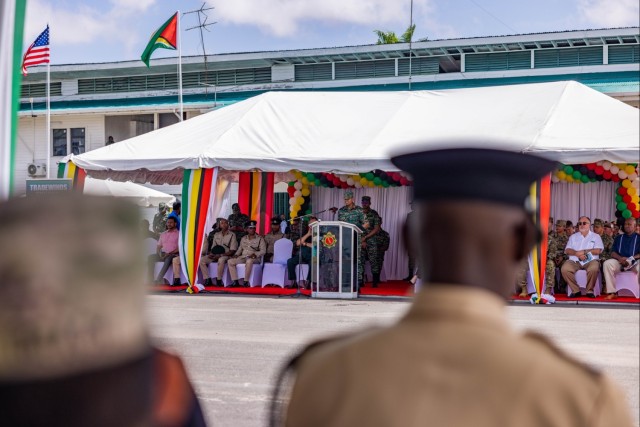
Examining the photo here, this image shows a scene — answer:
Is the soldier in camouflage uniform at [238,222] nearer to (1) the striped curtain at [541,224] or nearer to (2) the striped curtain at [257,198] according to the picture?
(2) the striped curtain at [257,198]

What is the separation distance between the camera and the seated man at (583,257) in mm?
17094

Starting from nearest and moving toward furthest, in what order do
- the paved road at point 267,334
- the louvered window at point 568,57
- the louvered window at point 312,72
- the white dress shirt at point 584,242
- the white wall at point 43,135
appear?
1. the paved road at point 267,334
2. the white dress shirt at point 584,242
3. the louvered window at point 568,57
4. the louvered window at point 312,72
5. the white wall at point 43,135

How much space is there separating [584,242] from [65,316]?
1680 centimetres

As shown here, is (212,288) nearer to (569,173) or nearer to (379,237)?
(379,237)

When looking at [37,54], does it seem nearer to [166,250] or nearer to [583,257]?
[166,250]

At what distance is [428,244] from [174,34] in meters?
28.5

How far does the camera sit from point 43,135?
3816 centimetres

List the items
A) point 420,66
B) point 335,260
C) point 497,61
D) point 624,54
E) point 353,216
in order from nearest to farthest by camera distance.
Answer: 1. point 335,260
2. point 353,216
3. point 624,54
4. point 497,61
5. point 420,66

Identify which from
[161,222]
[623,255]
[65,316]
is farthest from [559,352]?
[161,222]

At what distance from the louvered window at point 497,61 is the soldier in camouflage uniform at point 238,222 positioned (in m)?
14.5

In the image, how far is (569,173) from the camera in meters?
19.6

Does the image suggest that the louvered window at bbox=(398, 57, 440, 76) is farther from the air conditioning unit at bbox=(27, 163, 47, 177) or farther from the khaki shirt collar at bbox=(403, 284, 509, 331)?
the khaki shirt collar at bbox=(403, 284, 509, 331)

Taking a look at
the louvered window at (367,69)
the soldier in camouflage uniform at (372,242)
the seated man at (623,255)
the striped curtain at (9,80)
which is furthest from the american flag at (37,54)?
the striped curtain at (9,80)

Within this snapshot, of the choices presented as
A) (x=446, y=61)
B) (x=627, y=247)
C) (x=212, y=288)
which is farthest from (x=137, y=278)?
(x=446, y=61)
